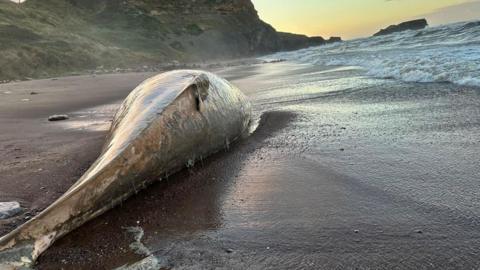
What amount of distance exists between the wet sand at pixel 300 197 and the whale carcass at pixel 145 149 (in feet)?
0.37

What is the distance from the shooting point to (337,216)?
2.66 meters

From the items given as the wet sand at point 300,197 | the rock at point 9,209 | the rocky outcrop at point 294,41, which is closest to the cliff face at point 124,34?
the rocky outcrop at point 294,41

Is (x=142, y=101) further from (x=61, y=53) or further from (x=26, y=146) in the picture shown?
(x=61, y=53)

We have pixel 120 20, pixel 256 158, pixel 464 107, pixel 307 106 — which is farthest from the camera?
pixel 120 20

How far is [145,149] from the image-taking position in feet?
9.65

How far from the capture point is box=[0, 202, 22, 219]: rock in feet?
9.24

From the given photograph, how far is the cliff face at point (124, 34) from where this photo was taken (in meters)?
26.9

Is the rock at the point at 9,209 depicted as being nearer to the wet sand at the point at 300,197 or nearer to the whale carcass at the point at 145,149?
the wet sand at the point at 300,197

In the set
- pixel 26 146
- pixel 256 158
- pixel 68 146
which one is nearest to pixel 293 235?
pixel 256 158

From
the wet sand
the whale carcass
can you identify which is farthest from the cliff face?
the whale carcass

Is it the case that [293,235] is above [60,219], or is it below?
below

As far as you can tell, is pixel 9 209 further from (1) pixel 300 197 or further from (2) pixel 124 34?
(2) pixel 124 34

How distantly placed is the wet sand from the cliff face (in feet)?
67.4

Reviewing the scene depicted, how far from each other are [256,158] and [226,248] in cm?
181
